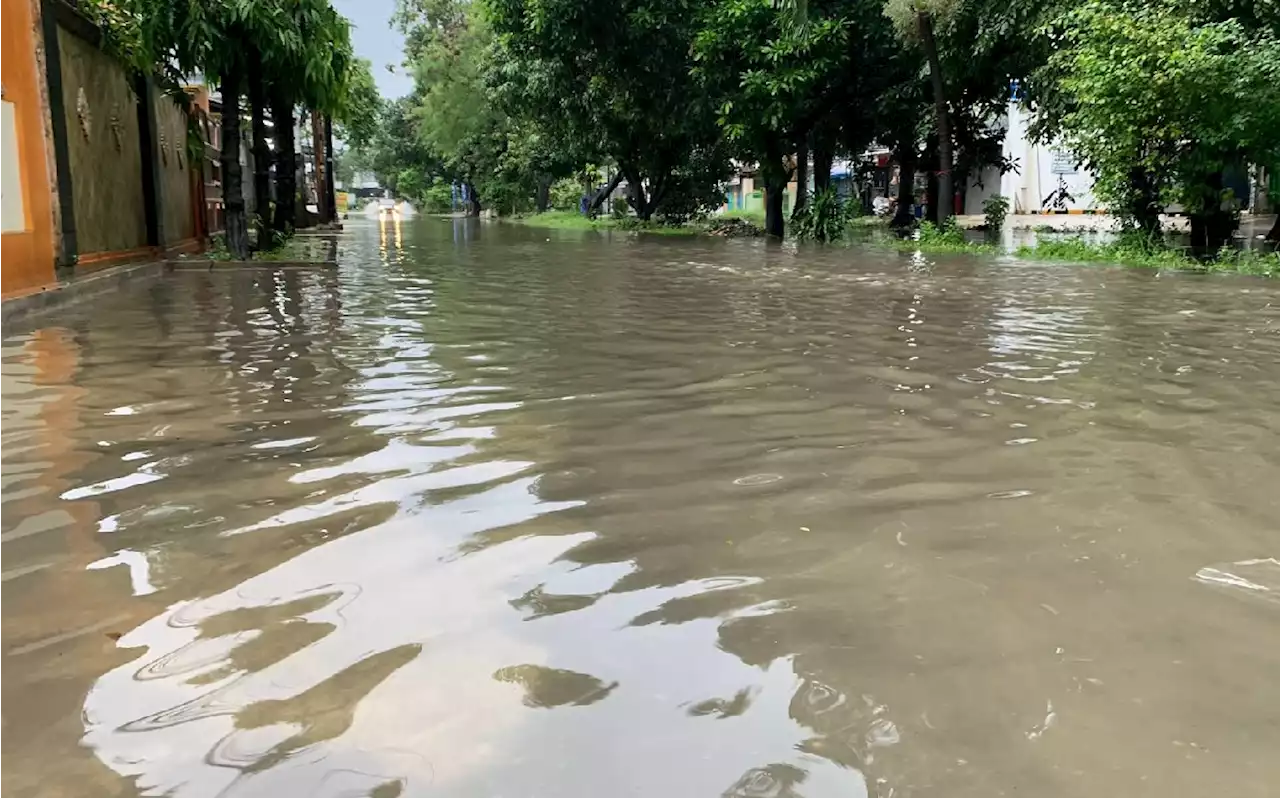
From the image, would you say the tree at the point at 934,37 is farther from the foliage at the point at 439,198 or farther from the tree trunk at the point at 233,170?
the foliage at the point at 439,198

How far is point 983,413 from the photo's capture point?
16.1 feet

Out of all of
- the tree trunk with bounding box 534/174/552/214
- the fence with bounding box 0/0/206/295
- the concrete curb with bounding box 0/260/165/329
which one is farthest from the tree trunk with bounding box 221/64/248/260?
the tree trunk with bounding box 534/174/552/214

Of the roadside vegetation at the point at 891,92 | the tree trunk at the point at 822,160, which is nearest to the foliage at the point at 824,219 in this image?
the roadside vegetation at the point at 891,92

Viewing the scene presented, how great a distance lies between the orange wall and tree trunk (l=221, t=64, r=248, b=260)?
4.61 meters

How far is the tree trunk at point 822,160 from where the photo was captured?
979 inches

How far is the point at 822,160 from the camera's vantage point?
25781 millimetres

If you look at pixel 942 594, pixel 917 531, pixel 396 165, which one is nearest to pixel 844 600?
pixel 942 594

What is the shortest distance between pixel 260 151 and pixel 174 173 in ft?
4.56

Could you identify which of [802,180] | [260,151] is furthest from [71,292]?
[802,180]

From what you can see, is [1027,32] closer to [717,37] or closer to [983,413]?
[717,37]

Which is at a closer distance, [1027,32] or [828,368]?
[828,368]

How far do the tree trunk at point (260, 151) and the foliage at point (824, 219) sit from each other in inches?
466

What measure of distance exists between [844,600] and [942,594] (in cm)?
28

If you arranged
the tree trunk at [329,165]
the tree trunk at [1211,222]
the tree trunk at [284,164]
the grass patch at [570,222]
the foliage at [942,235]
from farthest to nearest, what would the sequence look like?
Answer: the grass patch at [570,222] → the tree trunk at [329,165] → the tree trunk at [284,164] → the foliage at [942,235] → the tree trunk at [1211,222]
